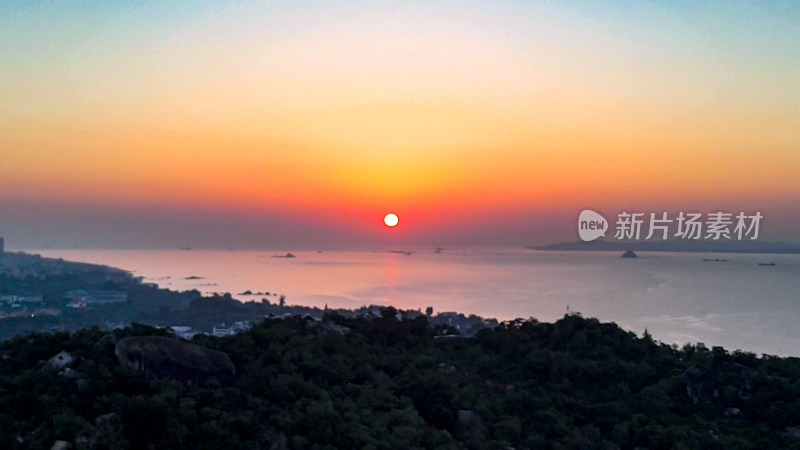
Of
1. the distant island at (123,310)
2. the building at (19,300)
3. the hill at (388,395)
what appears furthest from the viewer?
the building at (19,300)

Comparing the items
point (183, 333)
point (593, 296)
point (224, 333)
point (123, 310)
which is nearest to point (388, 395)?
point (224, 333)

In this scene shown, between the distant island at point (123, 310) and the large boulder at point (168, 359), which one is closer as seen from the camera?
the large boulder at point (168, 359)

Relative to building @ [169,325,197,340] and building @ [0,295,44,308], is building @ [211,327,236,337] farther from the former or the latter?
building @ [0,295,44,308]

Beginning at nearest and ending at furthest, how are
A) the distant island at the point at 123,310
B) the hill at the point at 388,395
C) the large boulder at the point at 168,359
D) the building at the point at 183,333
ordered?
the hill at the point at 388,395
the large boulder at the point at 168,359
the building at the point at 183,333
the distant island at the point at 123,310

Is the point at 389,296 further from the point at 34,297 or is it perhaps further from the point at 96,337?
the point at 96,337

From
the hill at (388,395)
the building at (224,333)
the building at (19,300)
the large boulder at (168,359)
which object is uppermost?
the large boulder at (168,359)

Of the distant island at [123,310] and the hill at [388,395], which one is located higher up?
the hill at [388,395]

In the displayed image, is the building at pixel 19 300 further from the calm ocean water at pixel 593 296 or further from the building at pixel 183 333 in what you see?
the building at pixel 183 333

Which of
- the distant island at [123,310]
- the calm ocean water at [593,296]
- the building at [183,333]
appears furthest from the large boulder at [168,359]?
the calm ocean water at [593,296]

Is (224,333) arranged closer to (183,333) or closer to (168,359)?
(183,333)
